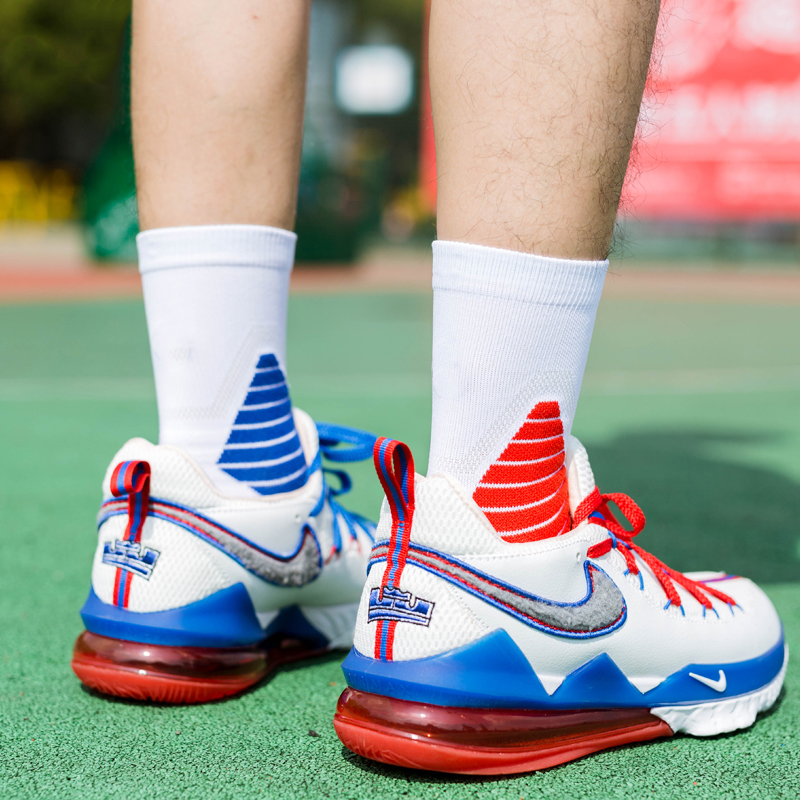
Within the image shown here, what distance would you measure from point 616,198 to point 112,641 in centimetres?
59

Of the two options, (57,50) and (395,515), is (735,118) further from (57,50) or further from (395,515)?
(57,50)

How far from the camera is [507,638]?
0.78 metres

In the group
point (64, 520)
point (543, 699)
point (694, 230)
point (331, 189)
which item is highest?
point (543, 699)

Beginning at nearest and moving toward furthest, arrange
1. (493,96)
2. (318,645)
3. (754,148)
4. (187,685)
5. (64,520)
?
1. (493,96)
2. (187,685)
3. (318,645)
4. (64,520)
5. (754,148)

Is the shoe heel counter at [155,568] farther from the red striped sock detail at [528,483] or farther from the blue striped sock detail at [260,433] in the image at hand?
the red striped sock detail at [528,483]

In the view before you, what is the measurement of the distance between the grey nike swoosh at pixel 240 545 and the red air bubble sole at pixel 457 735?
19 centimetres

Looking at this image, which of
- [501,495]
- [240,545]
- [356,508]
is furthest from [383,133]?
[501,495]

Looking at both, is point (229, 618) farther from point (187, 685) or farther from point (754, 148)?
point (754, 148)

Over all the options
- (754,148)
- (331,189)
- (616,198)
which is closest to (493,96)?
(616,198)

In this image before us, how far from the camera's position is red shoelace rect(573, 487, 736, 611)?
84 cm

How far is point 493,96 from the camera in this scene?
0.76 meters

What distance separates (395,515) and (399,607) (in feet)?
0.24

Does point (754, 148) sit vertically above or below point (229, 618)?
below

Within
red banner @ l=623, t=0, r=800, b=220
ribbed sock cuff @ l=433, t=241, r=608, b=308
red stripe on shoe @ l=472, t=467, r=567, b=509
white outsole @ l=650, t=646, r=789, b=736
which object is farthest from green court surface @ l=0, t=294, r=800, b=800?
red banner @ l=623, t=0, r=800, b=220
